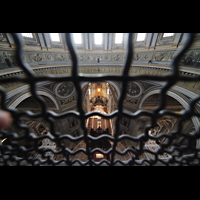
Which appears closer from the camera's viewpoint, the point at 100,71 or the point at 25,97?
the point at 25,97

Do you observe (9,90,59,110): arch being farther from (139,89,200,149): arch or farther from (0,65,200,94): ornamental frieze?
(139,89,200,149): arch

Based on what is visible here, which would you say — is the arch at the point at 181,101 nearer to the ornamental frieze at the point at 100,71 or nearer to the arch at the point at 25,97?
the ornamental frieze at the point at 100,71

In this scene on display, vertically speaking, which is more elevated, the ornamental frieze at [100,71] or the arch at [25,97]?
the ornamental frieze at [100,71]

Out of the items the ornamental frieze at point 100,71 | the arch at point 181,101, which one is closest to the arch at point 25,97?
the ornamental frieze at point 100,71

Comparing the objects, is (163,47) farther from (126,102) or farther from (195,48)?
(126,102)

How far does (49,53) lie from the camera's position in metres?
6.16

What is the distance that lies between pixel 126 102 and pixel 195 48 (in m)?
4.49

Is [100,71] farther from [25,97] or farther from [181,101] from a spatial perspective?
[181,101]

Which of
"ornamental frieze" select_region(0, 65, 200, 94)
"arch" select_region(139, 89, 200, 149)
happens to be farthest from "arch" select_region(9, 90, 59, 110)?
"arch" select_region(139, 89, 200, 149)

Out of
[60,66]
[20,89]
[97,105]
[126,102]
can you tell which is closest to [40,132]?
[20,89]

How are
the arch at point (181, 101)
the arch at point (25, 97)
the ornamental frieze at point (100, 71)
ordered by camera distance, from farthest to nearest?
the arch at point (25, 97)
the ornamental frieze at point (100, 71)
the arch at point (181, 101)

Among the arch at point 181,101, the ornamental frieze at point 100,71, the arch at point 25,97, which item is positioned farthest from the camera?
the arch at point 25,97

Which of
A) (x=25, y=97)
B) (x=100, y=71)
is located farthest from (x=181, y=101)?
(x=25, y=97)

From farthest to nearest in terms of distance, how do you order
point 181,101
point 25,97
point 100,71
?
point 100,71 → point 25,97 → point 181,101
